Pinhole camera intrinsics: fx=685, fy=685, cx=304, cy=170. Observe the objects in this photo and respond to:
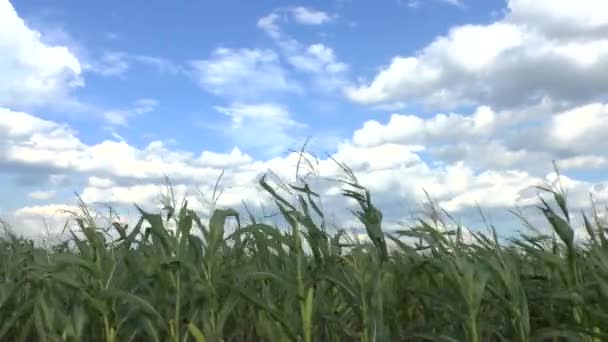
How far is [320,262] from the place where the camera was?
13.9 feet

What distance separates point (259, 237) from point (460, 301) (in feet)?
5.55

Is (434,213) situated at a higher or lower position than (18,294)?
higher

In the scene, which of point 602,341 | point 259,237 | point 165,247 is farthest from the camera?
point 259,237

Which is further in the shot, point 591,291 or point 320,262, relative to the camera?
point 320,262

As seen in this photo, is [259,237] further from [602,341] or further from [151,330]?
[602,341]

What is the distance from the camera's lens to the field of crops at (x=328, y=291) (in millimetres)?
3834

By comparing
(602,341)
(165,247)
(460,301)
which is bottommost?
(602,341)

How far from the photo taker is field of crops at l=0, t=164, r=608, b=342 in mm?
3834

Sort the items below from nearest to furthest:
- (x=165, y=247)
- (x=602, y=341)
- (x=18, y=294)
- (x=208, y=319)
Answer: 1. (x=602, y=341)
2. (x=208, y=319)
3. (x=165, y=247)
4. (x=18, y=294)

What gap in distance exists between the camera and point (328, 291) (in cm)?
453

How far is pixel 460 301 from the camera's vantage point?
390cm

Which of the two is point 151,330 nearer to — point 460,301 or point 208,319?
point 208,319

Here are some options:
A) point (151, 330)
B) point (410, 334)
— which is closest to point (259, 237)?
point (151, 330)

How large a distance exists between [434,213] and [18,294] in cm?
344
